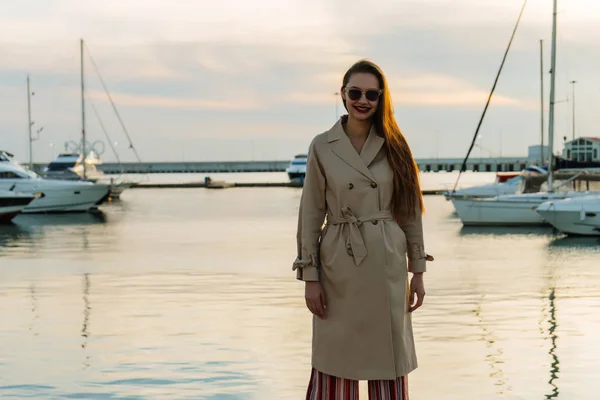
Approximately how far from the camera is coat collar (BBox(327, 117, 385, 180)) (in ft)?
15.0

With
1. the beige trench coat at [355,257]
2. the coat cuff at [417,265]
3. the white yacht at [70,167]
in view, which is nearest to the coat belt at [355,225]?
the beige trench coat at [355,257]

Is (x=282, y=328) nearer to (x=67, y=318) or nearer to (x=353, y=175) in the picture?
(x=67, y=318)

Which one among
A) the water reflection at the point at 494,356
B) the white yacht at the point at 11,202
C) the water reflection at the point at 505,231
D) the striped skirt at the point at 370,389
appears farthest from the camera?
the white yacht at the point at 11,202

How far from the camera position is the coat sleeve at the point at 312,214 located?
4617 mm

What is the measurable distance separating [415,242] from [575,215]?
24008 mm

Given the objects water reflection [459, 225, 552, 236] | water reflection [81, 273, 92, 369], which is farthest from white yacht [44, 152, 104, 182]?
water reflection [81, 273, 92, 369]

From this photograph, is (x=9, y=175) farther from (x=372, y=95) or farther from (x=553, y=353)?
(x=372, y=95)

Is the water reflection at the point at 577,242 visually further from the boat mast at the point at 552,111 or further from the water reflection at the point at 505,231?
Answer: the boat mast at the point at 552,111

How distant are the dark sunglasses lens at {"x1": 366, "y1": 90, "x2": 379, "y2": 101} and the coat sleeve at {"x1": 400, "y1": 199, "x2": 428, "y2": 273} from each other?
57 centimetres

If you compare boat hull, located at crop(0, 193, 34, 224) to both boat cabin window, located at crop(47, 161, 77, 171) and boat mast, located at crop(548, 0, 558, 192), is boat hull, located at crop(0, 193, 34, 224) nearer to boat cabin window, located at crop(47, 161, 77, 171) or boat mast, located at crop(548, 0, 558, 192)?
boat mast, located at crop(548, 0, 558, 192)

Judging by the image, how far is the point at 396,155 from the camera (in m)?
4.64

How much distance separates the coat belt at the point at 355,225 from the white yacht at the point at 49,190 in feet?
138

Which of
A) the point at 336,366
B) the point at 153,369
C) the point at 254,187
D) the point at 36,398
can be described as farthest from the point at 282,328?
the point at 254,187

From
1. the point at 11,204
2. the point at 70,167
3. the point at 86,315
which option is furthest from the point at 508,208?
the point at 70,167
